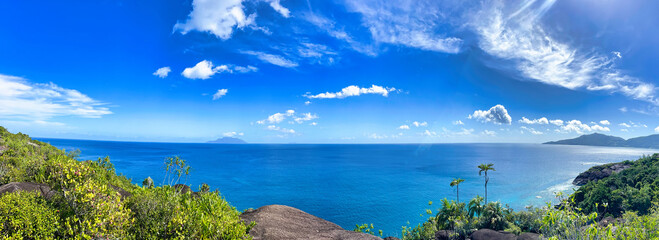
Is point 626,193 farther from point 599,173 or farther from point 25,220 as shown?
point 25,220

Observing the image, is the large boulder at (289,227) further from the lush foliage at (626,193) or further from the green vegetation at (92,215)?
the lush foliage at (626,193)

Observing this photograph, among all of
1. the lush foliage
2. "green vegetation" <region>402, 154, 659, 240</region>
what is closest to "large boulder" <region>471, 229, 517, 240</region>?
"green vegetation" <region>402, 154, 659, 240</region>

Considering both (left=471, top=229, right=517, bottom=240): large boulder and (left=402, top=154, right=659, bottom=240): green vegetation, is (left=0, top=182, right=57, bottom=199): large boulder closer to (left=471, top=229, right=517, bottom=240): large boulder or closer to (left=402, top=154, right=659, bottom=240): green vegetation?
(left=402, top=154, right=659, bottom=240): green vegetation

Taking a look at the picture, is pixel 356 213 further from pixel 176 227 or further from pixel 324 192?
pixel 176 227

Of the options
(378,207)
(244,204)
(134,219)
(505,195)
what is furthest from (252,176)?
(134,219)

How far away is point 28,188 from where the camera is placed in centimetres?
1268

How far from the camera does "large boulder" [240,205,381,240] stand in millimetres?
18406

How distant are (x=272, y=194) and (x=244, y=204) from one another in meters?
12.2

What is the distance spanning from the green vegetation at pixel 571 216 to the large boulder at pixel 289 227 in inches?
490

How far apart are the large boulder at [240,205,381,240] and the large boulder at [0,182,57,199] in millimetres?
9883

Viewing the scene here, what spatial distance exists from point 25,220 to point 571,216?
1715 centimetres

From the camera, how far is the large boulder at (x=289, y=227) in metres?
18.4

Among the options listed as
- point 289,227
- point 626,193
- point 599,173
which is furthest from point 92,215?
point 599,173

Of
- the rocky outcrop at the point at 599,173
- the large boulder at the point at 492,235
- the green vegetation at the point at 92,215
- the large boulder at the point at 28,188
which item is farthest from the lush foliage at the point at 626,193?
the large boulder at the point at 28,188
